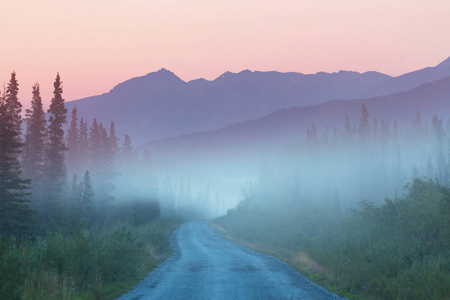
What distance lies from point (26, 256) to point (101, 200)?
5298cm

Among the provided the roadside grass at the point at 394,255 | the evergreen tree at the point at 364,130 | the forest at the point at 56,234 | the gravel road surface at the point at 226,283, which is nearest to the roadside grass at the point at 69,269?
the forest at the point at 56,234

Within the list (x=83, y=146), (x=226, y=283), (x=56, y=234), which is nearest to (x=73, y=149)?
(x=83, y=146)

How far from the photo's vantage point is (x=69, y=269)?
15.0 m

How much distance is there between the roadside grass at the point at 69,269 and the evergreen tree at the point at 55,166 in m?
22.4

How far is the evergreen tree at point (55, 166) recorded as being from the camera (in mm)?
42844

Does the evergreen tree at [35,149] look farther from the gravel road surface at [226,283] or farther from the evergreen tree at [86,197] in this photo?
the gravel road surface at [226,283]

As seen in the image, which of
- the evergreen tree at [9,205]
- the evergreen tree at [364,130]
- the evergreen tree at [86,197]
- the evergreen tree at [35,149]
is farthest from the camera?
the evergreen tree at [364,130]

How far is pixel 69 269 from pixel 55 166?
35.3 meters

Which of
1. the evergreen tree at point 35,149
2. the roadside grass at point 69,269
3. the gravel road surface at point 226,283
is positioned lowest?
the gravel road surface at point 226,283

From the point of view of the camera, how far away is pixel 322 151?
130m

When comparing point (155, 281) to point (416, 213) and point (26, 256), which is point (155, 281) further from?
point (416, 213)

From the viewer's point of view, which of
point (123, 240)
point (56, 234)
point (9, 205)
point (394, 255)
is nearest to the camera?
point (56, 234)

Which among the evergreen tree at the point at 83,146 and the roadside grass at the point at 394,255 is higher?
the evergreen tree at the point at 83,146

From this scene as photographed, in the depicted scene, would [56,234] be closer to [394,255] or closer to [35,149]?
[394,255]
